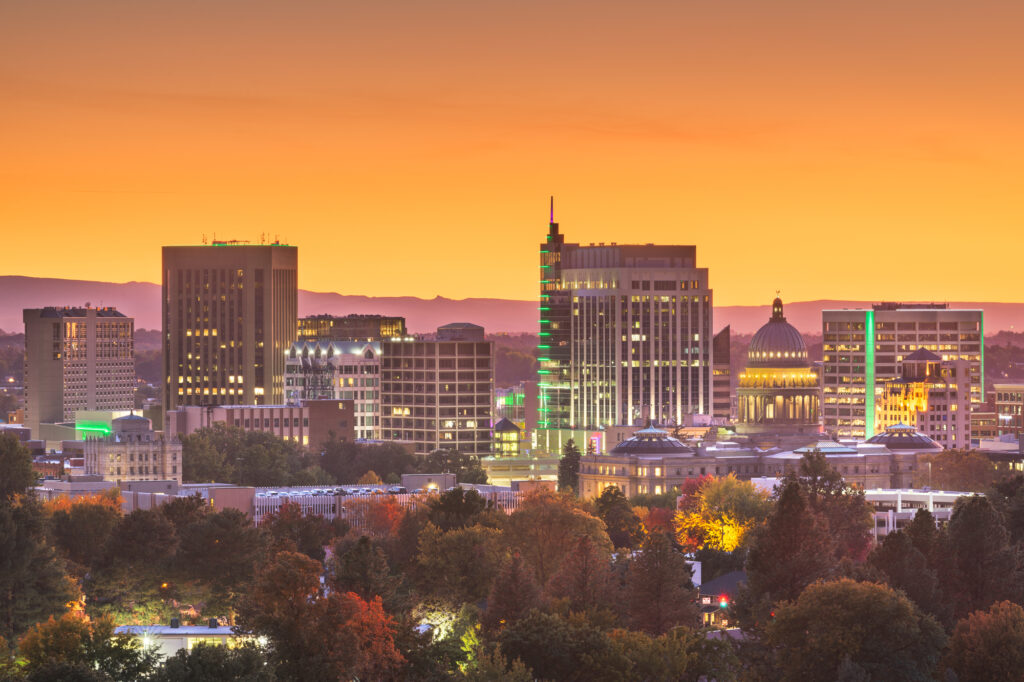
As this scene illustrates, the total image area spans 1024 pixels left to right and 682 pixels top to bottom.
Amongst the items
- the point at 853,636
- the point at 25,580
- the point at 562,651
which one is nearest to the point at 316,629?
the point at 562,651

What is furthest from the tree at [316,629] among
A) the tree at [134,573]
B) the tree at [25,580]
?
the tree at [134,573]

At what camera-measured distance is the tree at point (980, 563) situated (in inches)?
6816

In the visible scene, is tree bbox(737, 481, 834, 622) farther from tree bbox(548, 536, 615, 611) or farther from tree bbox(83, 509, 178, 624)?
tree bbox(83, 509, 178, 624)

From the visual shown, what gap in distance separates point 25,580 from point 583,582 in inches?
1272

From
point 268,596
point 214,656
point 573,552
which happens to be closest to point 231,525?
point 573,552

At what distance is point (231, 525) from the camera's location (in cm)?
19188

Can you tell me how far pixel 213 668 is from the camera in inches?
5182

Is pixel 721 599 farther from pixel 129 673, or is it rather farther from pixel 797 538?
pixel 129 673

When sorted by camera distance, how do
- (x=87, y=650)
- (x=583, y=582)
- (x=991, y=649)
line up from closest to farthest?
(x=87, y=650), (x=991, y=649), (x=583, y=582)

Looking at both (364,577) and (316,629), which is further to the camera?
(364,577)

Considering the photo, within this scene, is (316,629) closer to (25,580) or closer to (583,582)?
(583,582)

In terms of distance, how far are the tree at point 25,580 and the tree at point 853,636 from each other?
41729mm

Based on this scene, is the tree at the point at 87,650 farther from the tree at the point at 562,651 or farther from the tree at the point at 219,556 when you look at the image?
the tree at the point at 219,556

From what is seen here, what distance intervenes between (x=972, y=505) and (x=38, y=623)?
62211mm
